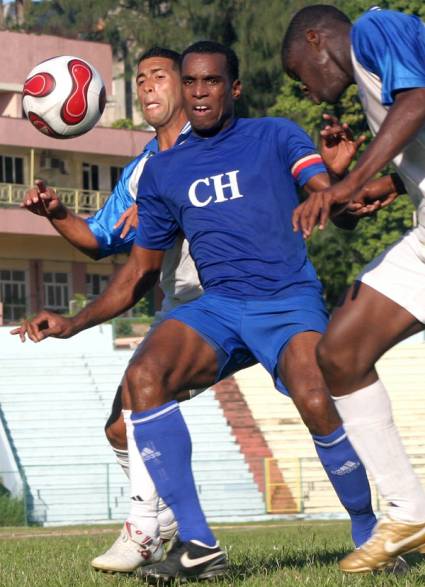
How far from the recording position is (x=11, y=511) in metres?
27.2

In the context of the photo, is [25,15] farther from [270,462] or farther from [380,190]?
[380,190]

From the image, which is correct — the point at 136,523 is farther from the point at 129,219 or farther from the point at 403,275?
the point at 403,275

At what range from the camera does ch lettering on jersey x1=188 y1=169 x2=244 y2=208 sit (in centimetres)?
766

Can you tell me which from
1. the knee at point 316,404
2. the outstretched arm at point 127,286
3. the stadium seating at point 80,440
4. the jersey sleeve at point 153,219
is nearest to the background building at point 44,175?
the stadium seating at point 80,440

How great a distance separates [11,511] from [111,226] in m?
19.0

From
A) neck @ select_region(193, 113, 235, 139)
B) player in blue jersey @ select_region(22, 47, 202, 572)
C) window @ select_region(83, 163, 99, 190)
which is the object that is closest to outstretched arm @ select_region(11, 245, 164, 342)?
player in blue jersey @ select_region(22, 47, 202, 572)

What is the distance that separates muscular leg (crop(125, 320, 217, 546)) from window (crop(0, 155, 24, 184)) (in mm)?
46177

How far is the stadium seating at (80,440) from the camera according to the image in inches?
1104

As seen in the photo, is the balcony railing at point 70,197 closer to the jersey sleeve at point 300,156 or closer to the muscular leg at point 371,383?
the jersey sleeve at point 300,156

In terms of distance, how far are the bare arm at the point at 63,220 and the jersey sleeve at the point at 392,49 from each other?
2.81 m

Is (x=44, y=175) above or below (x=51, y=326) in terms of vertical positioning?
below

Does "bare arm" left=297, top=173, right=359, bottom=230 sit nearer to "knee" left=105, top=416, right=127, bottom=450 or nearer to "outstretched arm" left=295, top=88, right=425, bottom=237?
"outstretched arm" left=295, top=88, right=425, bottom=237

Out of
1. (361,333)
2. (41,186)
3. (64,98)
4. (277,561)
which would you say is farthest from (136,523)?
(64,98)

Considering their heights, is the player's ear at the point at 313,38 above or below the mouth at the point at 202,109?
above
